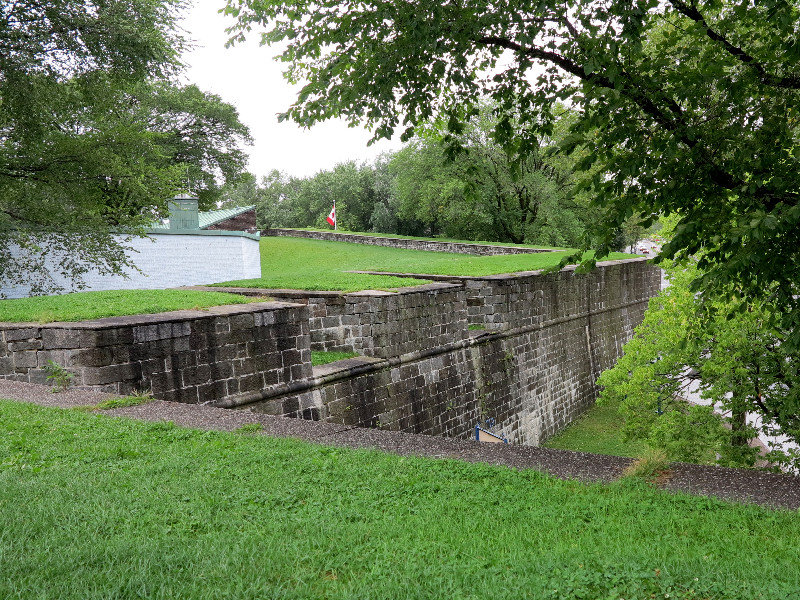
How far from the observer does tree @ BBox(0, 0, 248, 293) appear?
13.8 m

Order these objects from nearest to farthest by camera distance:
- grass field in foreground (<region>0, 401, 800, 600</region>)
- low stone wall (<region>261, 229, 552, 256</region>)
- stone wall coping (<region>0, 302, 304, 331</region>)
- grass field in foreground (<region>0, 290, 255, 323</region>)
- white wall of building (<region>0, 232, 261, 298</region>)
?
grass field in foreground (<region>0, 401, 800, 600</region>) → stone wall coping (<region>0, 302, 304, 331</region>) → grass field in foreground (<region>0, 290, 255, 323</region>) → white wall of building (<region>0, 232, 261, 298</region>) → low stone wall (<region>261, 229, 552, 256</region>)

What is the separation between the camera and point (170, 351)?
21.7 feet

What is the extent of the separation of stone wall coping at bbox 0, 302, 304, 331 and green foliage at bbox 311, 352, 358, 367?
68.7 inches

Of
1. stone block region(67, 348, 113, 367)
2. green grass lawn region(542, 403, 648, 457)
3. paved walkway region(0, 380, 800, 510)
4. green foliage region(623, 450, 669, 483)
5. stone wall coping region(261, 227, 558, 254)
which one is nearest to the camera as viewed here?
paved walkway region(0, 380, 800, 510)

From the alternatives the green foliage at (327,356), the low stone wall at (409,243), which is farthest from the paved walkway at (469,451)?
the low stone wall at (409,243)

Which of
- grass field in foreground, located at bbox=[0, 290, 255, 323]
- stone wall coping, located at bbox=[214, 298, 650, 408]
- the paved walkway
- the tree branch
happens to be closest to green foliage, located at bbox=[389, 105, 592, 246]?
stone wall coping, located at bbox=[214, 298, 650, 408]

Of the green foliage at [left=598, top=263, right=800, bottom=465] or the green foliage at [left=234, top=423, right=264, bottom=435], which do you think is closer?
the green foliage at [left=234, top=423, right=264, bottom=435]

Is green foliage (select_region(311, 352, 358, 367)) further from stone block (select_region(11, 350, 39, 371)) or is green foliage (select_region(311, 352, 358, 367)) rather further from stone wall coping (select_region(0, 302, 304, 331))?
stone block (select_region(11, 350, 39, 371))

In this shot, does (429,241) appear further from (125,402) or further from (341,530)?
(341,530)

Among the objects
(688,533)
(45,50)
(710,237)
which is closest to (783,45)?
(710,237)

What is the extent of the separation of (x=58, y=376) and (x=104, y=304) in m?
1.69

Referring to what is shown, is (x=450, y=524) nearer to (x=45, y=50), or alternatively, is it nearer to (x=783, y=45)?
(x=783, y=45)

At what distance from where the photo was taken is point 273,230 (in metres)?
36.9

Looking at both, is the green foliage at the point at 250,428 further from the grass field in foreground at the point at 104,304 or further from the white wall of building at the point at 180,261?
the white wall of building at the point at 180,261
